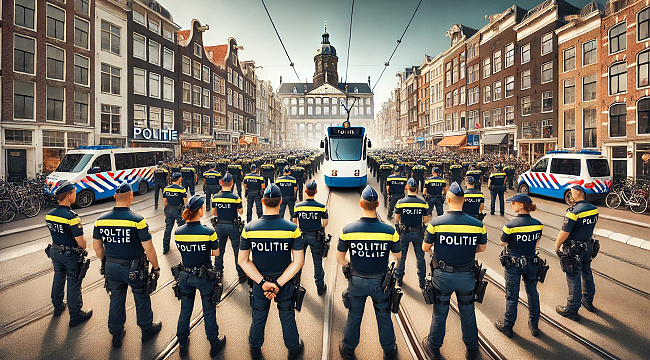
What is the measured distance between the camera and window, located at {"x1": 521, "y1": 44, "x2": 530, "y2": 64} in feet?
81.3

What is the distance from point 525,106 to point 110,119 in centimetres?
3427

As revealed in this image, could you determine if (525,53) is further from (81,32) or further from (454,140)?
(81,32)

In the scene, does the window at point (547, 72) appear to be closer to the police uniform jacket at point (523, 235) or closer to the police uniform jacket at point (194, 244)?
the police uniform jacket at point (523, 235)

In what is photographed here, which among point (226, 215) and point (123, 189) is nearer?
point (123, 189)

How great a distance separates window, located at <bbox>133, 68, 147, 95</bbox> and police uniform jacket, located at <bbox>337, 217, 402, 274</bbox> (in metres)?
27.6

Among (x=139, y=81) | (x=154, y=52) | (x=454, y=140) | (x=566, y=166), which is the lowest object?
(x=566, y=166)

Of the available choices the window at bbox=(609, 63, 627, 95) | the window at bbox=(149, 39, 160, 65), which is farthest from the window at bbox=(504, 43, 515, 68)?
the window at bbox=(149, 39, 160, 65)

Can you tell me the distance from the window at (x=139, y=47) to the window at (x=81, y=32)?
183 inches

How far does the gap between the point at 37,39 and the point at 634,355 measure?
84.2ft

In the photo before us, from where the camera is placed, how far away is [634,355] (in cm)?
324

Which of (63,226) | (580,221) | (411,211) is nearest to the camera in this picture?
(63,226)

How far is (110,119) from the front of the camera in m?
21.6

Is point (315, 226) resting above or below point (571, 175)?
below

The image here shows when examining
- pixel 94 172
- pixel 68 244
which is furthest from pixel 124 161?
pixel 68 244
